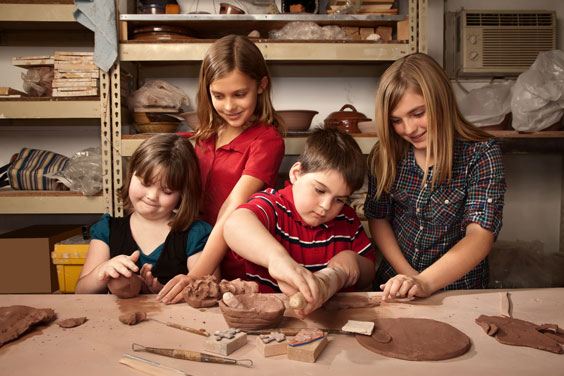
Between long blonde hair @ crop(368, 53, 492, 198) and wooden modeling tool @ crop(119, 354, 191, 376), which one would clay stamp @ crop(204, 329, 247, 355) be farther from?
long blonde hair @ crop(368, 53, 492, 198)

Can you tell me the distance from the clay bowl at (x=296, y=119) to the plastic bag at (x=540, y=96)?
3.59ft

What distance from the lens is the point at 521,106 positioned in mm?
2268

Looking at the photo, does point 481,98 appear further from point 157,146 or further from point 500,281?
point 157,146

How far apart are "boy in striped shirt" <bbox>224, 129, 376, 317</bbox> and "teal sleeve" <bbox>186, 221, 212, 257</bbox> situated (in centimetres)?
22

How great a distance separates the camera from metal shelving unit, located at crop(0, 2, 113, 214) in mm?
2273

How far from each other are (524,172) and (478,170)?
1793 millimetres

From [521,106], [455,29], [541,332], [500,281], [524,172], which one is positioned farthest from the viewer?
[524,172]

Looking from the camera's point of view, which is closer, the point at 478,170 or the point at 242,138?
the point at 478,170

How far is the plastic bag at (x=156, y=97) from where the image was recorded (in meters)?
2.35

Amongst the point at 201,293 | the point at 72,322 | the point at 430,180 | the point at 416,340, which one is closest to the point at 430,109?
the point at 430,180

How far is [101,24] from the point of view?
7.16 feet

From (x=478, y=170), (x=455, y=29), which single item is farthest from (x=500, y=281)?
(x=455, y=29)

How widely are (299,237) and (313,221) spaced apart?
0.08 meters

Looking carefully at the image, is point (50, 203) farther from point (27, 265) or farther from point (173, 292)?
point (173, 292)
